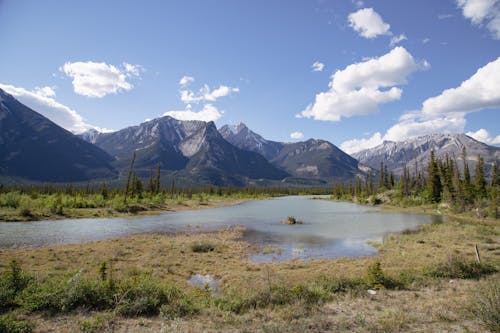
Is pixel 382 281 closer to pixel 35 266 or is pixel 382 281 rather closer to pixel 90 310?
pixel 90 310

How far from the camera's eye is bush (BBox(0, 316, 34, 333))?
28.6 feet

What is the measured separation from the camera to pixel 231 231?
44.5 metres

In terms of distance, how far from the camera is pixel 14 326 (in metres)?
8.95

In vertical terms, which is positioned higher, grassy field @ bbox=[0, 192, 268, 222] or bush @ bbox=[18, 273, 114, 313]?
bush @ bbox=[18, 273, 114, 313]

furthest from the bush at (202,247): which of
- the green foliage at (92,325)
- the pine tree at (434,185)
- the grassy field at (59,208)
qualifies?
the pine tree at (434,185)

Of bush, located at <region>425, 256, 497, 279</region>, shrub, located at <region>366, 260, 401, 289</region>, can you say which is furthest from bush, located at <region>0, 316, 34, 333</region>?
bush, located at <region>425, 256, 497, 279</region>

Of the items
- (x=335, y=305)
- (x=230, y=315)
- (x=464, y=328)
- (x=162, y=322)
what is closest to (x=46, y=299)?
(x=162, y=322)

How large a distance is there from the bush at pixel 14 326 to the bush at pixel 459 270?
20.3m

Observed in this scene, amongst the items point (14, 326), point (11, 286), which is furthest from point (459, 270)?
point (11, 286)

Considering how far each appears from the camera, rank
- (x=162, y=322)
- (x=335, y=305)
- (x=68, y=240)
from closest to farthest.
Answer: (x=162, y=322) < (x=335, y=305) < (x=68, y=240)

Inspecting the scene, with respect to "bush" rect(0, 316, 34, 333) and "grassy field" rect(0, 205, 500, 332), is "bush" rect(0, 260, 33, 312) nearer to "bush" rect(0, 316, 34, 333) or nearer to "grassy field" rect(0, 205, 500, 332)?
"grassy field" rect(0, 205, 500, 332)

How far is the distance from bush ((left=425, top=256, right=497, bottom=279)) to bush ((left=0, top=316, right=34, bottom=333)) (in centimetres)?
2033

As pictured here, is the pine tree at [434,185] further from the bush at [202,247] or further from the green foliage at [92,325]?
the green foliage at [92,325]

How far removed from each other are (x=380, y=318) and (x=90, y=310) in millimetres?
11747
